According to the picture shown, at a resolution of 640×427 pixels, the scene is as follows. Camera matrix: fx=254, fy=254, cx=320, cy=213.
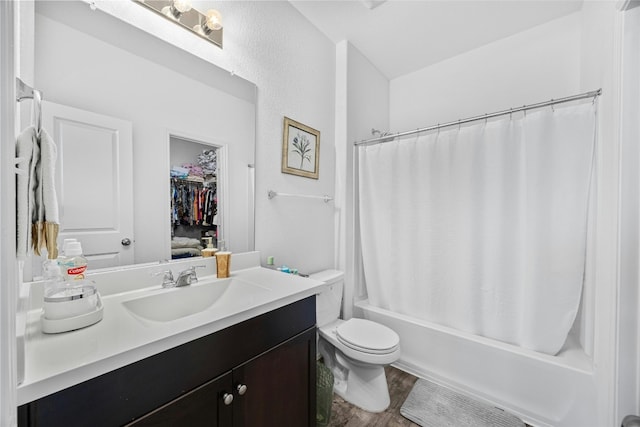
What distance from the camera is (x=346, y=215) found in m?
2.14

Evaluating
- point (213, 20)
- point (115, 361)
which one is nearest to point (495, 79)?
point (213, 20)

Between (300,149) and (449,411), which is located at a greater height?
(300,149)

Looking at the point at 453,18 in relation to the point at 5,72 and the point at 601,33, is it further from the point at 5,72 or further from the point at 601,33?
the point at 5,72

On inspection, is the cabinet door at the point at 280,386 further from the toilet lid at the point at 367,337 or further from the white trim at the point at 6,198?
the white trim at the point at 6,198

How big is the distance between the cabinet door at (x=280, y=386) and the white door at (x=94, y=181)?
0.67 meters

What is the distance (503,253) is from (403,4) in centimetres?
177

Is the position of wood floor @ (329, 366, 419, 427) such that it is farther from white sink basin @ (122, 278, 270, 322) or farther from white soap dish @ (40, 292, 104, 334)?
white soap dish @ (40, 292, 104, 334)

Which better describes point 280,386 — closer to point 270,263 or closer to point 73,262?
point 270,263

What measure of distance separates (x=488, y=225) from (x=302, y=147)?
1342 millimetres

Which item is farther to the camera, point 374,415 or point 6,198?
point 374,415

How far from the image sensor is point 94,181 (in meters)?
0.95

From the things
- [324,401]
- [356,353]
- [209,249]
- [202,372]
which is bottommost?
[324,401]

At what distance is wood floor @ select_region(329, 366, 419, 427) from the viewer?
1.42m

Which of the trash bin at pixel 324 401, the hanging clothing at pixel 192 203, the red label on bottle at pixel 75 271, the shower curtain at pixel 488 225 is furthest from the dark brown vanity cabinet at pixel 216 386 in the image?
the shower curtain at pixel 488 225
